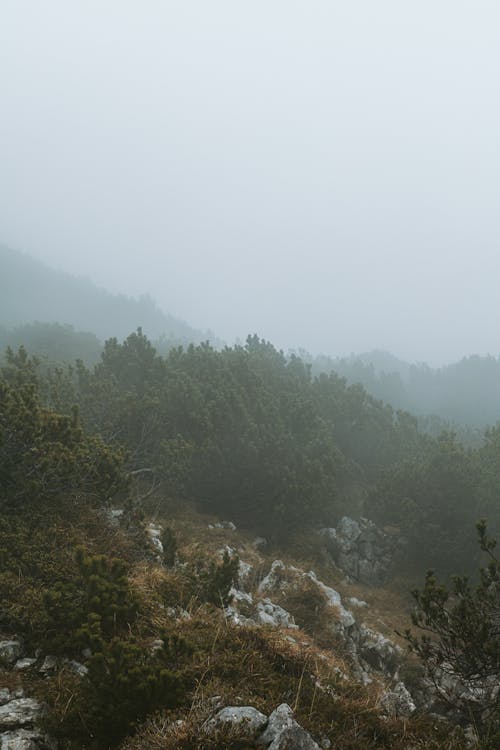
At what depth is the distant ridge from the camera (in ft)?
274

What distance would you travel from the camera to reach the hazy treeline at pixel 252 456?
1611cm

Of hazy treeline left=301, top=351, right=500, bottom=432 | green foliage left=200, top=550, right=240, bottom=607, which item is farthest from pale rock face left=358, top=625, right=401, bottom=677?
hazy treeline left=301, top=351, right=500, bottom=432

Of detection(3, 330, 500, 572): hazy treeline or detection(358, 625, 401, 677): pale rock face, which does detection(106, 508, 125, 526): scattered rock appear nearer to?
detection(3, 330, 500, 572): hazy treeline

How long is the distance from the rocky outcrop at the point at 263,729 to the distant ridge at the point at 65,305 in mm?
75614

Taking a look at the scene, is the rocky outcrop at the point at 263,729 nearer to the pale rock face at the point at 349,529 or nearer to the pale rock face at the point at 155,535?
the pale rock face at the point at 155,535

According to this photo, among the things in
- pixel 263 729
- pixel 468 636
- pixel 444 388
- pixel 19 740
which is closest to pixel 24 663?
pixel 19 740

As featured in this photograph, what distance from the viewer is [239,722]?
3814mm

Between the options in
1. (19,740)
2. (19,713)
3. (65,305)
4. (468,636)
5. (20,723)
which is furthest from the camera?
(65,305)

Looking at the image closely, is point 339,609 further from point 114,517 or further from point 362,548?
point 362,548

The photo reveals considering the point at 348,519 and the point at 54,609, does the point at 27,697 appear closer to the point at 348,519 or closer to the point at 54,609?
the point at 54,609

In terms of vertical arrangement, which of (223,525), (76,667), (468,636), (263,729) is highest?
(468,636)

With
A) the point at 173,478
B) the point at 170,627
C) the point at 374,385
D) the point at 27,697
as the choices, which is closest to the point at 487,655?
the point at 170,627

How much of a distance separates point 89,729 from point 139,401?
12623mm

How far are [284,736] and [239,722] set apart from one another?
42cm
